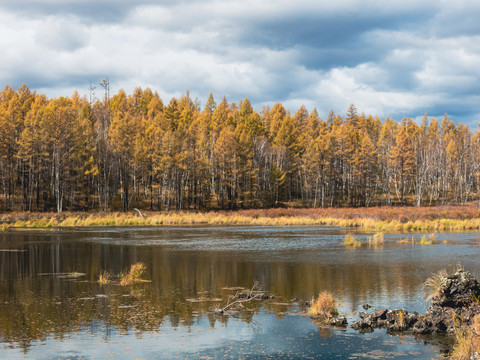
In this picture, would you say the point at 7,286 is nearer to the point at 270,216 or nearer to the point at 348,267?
the point at 348,267

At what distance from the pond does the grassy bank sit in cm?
1646

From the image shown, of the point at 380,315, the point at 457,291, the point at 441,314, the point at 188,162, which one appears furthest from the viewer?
the point at 188,162

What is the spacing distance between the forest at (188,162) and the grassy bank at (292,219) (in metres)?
10.7

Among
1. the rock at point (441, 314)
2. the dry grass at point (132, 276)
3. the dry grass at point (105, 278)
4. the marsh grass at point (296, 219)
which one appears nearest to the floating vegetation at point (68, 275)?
the dry grass at point (105, 278)

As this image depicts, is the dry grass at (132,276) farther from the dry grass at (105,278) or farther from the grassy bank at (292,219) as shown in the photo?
the grassy bank at (292,219)

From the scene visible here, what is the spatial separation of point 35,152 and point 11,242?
120 feet

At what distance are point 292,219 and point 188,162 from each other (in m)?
28.0

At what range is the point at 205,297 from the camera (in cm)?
1870

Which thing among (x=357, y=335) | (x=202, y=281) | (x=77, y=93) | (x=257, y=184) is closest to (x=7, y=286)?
(x=202, y=281)

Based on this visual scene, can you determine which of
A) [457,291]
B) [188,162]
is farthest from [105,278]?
[188,162]

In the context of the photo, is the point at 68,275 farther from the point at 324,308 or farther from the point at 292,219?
the point at 292,219

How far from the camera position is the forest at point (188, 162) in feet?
255

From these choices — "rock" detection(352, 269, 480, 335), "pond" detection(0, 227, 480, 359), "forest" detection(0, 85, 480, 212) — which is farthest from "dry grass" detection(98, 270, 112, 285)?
"forest" detection(0, 85, 480, 212)

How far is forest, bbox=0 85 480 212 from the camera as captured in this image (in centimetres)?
7769
